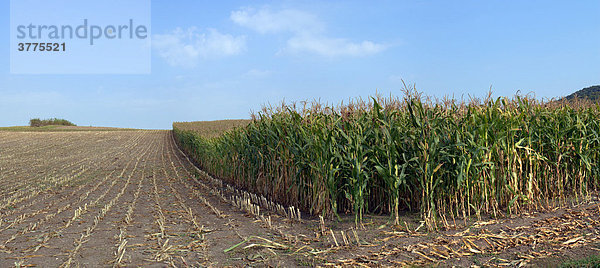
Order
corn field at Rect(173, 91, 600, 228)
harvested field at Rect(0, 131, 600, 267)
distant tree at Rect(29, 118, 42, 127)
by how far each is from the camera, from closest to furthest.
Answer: harvested field at Rect(0, 131, 600, 267) < corn field at Rect(173, 91, 600, 228) < distant tree at Rect(29, 118, 42, 127)

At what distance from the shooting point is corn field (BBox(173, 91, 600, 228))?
21.5 ft

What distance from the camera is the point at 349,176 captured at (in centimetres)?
688

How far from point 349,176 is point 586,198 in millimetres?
5403

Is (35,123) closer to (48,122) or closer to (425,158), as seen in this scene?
(48,122)

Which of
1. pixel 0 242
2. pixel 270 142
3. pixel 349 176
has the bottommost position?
pixel 0 242

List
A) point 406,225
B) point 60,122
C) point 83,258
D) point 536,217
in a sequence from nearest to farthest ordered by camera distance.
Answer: point 83,258 → point 406,225 → point 536,217 → point 60,122

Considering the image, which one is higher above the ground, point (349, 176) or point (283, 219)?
point (349, 176)

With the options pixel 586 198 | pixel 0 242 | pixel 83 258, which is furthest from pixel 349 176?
pixel 0 242

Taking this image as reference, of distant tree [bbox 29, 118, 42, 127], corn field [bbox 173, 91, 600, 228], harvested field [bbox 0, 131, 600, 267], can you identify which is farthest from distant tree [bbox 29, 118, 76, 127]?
corn field [bbox 173, 91, 600, 228]

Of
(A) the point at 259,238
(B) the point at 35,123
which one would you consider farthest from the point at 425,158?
(B) the point at 35,123

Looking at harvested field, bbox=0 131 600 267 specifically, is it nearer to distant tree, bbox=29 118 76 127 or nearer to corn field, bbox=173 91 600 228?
corn field, bbox=173 91 600 228

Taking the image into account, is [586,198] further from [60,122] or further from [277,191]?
[60,122]

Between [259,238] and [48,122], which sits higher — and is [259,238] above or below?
below

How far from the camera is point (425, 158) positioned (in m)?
6.38
